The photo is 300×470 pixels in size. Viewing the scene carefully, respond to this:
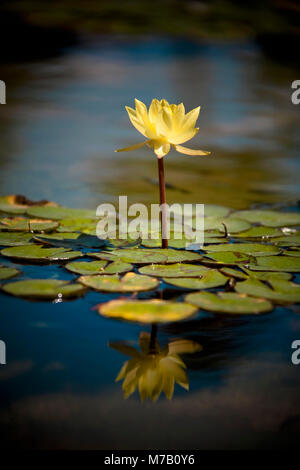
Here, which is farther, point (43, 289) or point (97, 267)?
point (97, 267)

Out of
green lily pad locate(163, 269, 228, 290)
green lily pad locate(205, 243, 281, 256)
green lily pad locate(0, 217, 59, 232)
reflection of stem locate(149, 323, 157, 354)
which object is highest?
green lily pad locate(0, 217, 59, 232)

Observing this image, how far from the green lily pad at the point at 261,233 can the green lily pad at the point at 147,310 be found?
2.05 feet

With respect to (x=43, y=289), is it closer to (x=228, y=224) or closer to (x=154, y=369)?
(x=154, y=369)

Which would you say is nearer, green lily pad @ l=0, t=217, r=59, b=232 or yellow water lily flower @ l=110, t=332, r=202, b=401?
yellow water lily flower @ l=110, t=332, r=202, b=401

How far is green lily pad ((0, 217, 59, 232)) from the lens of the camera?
1.50m

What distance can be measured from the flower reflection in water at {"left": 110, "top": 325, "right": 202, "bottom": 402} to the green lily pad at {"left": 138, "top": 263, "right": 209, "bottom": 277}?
0.28 meters

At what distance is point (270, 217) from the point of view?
1.69 metres

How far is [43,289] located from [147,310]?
0.27 metres

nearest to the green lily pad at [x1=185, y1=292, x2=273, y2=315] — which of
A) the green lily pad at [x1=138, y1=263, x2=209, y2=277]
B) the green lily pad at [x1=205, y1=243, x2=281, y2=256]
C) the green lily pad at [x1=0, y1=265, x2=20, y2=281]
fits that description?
the green lily pad at [x1=138, y1=263, x2=209, y2=277]

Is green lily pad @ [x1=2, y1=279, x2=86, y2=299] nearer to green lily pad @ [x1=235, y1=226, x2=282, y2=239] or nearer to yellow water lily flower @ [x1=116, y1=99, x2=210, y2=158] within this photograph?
yellow water lily flower @ [x1=116, y1=99, x2=210, y2=158]

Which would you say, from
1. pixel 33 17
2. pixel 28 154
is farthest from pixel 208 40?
pixel 28 154

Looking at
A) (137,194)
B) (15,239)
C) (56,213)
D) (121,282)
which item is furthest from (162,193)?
(137,194)

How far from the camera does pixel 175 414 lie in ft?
2.13

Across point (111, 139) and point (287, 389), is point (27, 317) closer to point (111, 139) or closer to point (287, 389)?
point (287, 389)
